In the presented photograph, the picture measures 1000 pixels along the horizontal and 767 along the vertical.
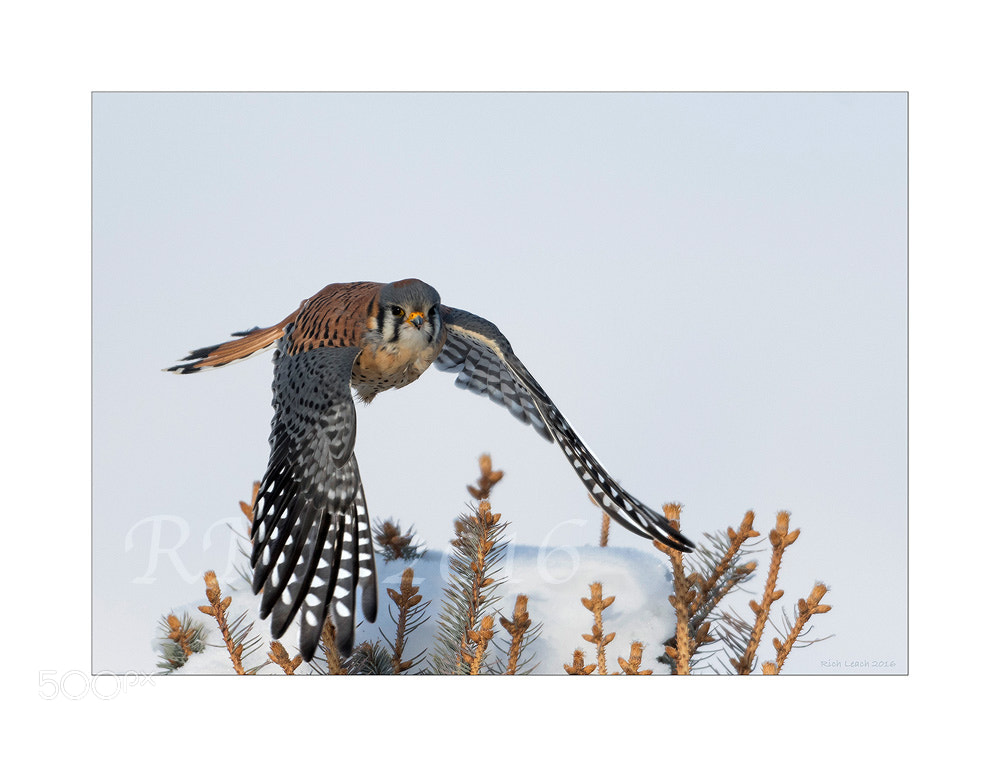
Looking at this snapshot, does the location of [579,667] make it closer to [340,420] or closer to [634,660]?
[634,660]

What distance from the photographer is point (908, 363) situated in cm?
331

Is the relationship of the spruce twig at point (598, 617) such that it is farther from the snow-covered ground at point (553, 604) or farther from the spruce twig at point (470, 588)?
the spruce twig at point (470, 588)

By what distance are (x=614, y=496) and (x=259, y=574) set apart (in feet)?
4.53

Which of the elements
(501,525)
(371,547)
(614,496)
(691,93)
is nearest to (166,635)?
(371,547)

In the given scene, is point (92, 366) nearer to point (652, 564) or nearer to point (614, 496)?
point (614, 496)

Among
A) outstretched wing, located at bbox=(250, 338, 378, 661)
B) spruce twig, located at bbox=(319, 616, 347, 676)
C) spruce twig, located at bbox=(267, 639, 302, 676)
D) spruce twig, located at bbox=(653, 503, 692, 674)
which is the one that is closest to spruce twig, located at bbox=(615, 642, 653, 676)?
spruce twig, located at bbox=(653, 503, 692, 674)

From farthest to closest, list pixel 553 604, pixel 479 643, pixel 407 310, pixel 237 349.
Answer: pixel 237 349
pixel 407 310
pixel 553 604
pixel 479 643

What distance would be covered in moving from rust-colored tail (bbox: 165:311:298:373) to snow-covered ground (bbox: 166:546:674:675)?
42.5 inches

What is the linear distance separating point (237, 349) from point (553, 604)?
1871 mm

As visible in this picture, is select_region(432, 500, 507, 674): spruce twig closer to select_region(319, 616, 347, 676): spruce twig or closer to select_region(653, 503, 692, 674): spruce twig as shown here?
select_region(319, 616, 347, 676): spruce twig

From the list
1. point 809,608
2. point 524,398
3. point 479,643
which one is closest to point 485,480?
point 479,643

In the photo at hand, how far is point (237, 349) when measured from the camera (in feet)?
12.5

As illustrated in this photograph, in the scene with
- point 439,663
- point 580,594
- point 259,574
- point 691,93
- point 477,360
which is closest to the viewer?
point 259,574

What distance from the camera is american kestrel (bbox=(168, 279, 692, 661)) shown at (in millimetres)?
2531
